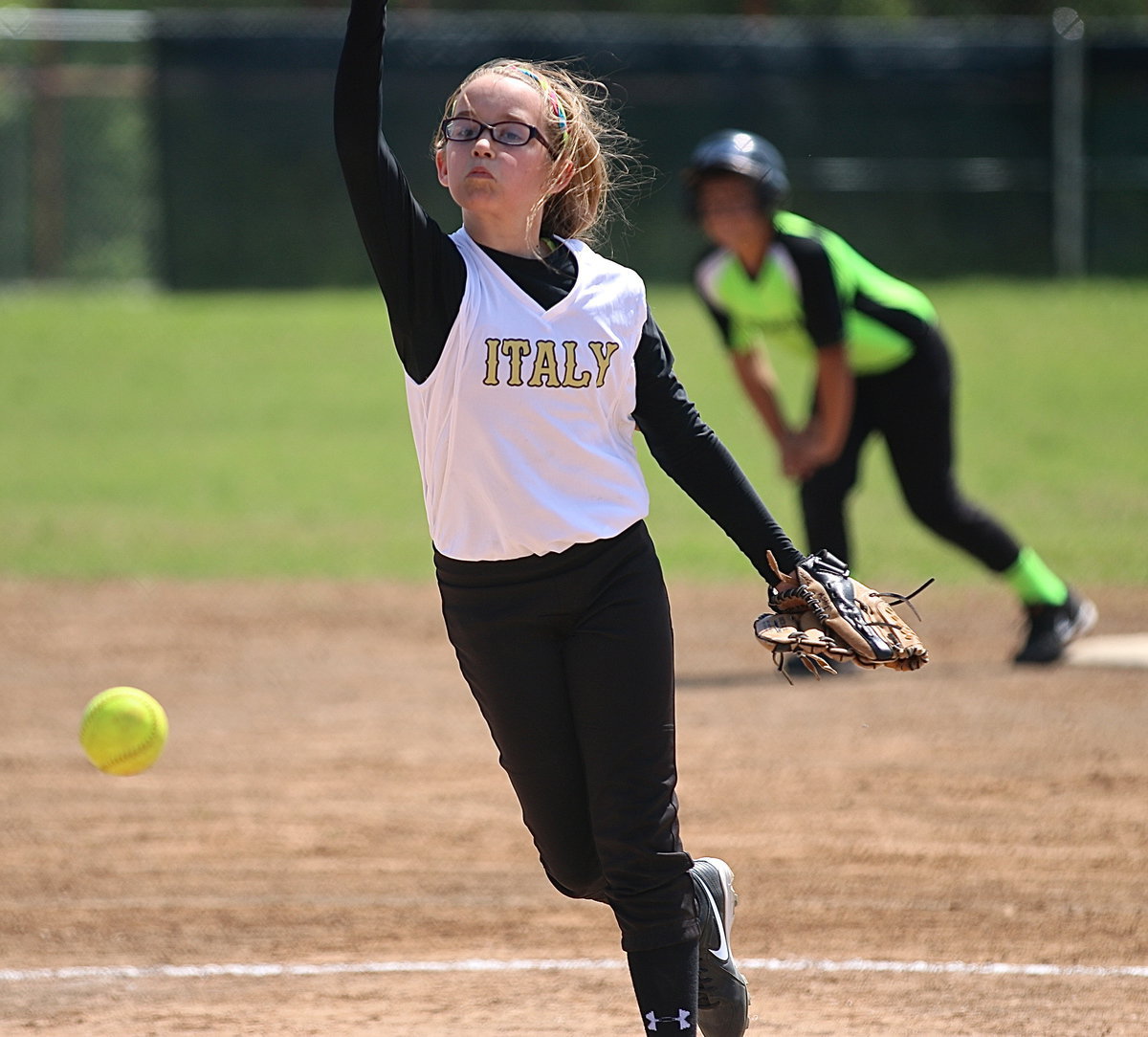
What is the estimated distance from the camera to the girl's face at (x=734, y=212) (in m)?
6.17

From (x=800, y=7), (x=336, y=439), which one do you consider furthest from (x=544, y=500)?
(x=800, y=7)

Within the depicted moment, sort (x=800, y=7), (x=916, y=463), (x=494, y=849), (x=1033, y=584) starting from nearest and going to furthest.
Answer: (x=494, y=849)
(x=916, y=463)
(x=1033, y=584)
(x=800, y=7)

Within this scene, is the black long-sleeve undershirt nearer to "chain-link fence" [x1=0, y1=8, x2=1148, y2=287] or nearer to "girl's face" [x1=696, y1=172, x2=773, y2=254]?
"girl's face" [x1=696, y1=172, x2=773, y2=254]

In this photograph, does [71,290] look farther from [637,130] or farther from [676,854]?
[676,854]

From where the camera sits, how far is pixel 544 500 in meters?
2.72

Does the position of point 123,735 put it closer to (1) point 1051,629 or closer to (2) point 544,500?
(2) point 544,500

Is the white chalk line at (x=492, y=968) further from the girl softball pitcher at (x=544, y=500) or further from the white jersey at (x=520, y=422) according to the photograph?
the white jersey at (x=520, y=422)

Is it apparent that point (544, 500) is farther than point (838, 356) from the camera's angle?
No

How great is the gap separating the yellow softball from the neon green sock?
360cm

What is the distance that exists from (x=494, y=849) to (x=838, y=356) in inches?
98.8

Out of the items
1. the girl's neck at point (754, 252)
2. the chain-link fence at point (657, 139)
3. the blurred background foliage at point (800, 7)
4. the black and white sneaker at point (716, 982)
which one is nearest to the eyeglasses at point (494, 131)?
the black and white sneaker at point (716, 982)

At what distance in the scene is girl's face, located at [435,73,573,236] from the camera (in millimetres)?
2756

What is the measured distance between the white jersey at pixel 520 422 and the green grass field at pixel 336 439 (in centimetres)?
602

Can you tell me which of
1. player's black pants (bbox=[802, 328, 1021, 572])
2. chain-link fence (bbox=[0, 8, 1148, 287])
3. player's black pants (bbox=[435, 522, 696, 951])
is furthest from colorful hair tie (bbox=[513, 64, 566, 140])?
chain-link fence (bbox=[0, 8, 1148, 287])
